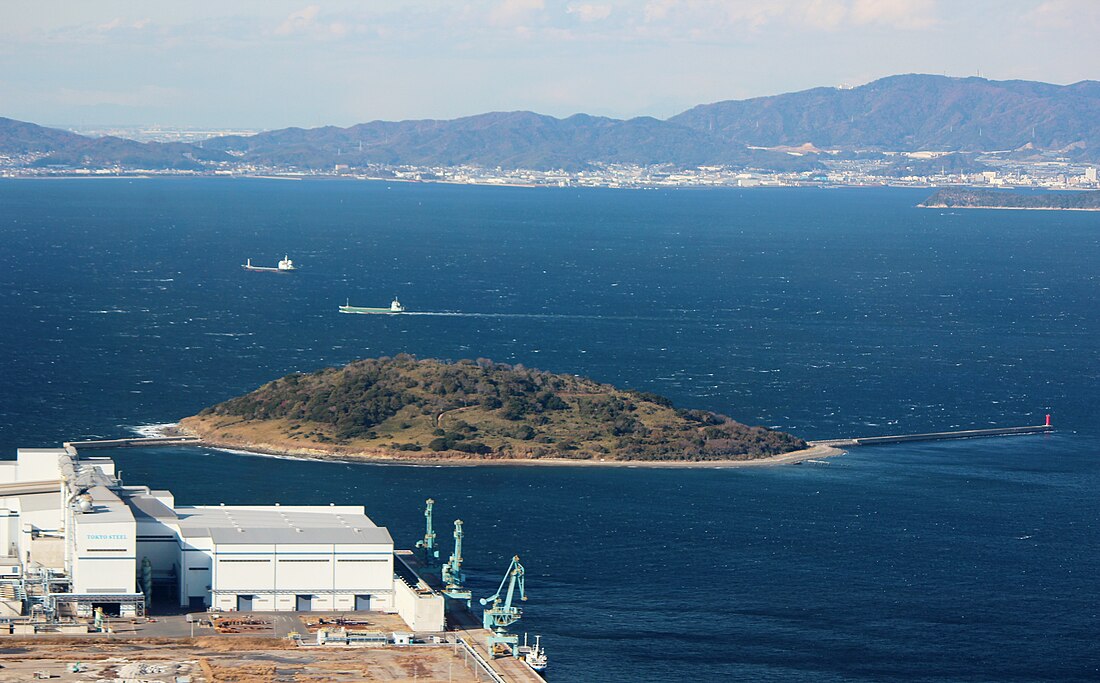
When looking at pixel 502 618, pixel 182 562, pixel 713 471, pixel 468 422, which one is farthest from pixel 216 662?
pixel 468 422

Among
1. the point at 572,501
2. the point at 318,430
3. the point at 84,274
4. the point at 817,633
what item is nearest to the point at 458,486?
the point at 572,501

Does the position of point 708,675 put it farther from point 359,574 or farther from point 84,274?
point 84,274

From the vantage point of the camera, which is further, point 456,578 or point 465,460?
point 465,460

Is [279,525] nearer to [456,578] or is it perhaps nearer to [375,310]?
[456,578]

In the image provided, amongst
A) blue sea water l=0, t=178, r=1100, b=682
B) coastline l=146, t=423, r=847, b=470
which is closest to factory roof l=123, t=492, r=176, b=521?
blue sea water l=0, t=178, r=1100, b=682

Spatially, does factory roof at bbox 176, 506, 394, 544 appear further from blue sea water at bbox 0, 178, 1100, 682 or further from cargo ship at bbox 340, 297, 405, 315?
cargo ship at bbox 340, 297, 405, 315
